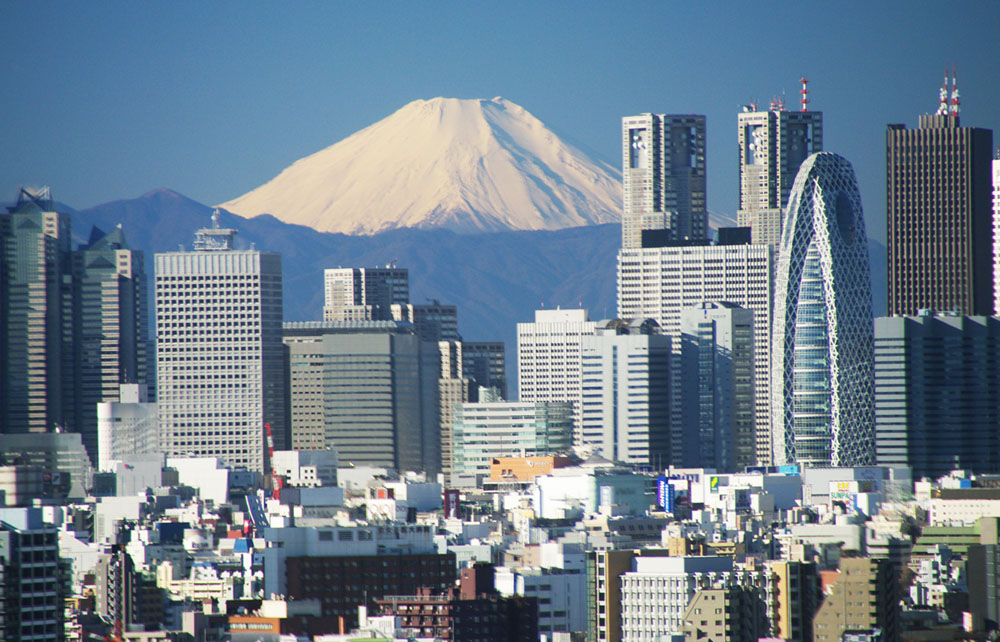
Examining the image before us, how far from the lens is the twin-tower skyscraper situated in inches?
5118

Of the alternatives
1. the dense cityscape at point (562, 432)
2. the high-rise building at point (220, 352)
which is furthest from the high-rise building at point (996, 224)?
the high-rise building at point (220, 352)

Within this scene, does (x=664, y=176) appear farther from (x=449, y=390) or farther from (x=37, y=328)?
(x=37, y=328)

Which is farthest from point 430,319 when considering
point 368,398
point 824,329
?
point 824,329

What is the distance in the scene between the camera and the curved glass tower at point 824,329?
129750 millimetres

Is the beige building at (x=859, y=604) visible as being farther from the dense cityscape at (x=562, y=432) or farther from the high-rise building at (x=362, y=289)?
the high-rise building at (x=362, y=289)

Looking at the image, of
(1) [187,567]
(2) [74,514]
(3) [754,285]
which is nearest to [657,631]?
(1) [187,567]

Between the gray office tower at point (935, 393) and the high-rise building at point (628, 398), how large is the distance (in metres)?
21.9

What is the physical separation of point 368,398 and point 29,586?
10264 centimetres

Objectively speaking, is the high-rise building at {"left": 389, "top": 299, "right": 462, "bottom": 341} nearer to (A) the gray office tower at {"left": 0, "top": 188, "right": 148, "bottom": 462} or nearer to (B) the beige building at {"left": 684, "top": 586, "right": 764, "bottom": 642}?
(A) the gray office tower at {"left": 0, "top": 188, "right": 148, "bottom": 462}

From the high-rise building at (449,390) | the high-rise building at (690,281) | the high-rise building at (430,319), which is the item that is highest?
the high-rise building at (690,281)

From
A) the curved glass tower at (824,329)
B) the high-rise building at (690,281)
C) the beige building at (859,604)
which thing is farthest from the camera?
the high-rise building at (690,281)

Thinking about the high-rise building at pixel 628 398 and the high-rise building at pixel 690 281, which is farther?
the high-rise building at pixel 690 281

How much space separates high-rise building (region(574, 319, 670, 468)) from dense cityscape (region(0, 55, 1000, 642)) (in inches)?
9.0

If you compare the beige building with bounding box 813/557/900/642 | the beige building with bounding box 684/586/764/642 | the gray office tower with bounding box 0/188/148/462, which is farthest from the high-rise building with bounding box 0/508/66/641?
the gray office tower with bounding box 0/188/148/462
